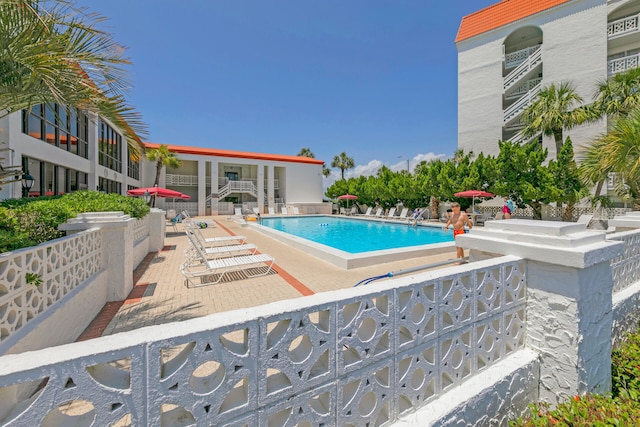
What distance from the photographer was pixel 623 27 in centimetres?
2056

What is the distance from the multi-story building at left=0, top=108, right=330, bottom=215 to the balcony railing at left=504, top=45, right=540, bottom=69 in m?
22.2

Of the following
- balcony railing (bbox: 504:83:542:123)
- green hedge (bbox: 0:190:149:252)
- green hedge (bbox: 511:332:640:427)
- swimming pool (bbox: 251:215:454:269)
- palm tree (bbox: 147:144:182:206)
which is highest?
balcony railing (bbox: 504:83:542:123)

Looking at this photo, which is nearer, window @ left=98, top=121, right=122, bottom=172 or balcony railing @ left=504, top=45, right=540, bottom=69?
window @ left=98, top=121, right=122, bottom=172

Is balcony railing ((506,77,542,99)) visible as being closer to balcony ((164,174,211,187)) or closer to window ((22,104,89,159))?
window ((22,104,89,159))

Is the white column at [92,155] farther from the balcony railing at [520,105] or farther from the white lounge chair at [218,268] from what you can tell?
the balcony railing at [520,105]

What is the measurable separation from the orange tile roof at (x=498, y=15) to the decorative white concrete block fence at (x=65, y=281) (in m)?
32.7

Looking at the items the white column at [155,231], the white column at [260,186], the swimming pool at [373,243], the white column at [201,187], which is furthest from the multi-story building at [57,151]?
the white column at [260,186]

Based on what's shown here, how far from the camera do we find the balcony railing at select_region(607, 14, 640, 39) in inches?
786

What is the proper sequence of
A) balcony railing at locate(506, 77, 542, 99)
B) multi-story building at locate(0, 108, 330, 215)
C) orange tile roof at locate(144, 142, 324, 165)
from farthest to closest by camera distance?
orange tile roof at locate(144, 142, 324, 165), balcony railing at locate(506, 77, 542, 99), multi-story building at locate(0, 108, 330, 215)

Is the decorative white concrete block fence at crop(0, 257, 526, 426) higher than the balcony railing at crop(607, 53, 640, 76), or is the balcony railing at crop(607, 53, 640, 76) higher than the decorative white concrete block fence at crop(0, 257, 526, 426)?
the balcony railing at crop(607, 53, 640, 76)

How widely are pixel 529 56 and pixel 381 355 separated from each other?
31753 millimetres

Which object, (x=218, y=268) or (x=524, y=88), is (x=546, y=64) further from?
(x=218, y=268)

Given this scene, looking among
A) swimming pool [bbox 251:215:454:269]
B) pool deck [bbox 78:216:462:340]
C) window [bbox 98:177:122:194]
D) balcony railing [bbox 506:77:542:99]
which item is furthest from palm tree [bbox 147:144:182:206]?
balcony railing [bbox 506:77:542:99]

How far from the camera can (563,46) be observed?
22500mm
